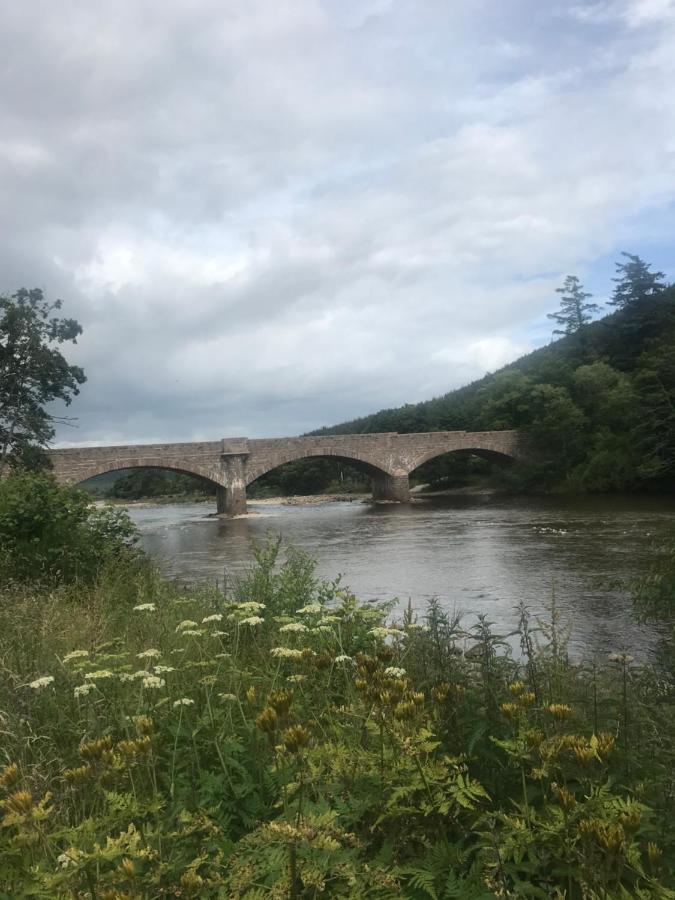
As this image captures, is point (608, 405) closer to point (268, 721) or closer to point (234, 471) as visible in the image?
point (234, 471)

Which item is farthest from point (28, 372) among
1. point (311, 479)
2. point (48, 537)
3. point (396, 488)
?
point (311, 479)

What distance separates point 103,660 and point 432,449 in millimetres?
39233

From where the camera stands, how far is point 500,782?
99.1 inches

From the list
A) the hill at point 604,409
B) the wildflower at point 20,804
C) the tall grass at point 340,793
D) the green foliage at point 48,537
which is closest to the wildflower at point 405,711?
the tall grass at point 340,793

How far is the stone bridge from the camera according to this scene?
32.6m

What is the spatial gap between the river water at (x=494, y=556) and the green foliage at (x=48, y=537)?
2.25 metres

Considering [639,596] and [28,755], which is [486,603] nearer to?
[639,596]

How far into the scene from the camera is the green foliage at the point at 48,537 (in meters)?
7.88

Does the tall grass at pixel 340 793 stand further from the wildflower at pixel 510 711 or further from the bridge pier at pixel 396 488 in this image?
the bridge pier at pixel 396 488

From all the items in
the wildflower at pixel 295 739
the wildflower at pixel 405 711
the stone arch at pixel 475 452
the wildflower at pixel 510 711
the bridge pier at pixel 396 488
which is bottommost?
the bridge pier at pixel 396 488

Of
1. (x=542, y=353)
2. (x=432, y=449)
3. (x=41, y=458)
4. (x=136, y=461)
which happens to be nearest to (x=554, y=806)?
(x=41, y=458)

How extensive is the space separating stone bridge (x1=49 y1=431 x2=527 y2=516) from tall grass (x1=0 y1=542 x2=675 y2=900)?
2957cm

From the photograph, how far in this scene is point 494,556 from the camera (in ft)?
50.7

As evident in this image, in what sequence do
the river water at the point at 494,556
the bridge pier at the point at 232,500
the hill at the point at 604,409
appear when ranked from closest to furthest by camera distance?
the river water at the point at 494,556, the hill at the point at 604,409, the bridge pier at the point at 232,500
